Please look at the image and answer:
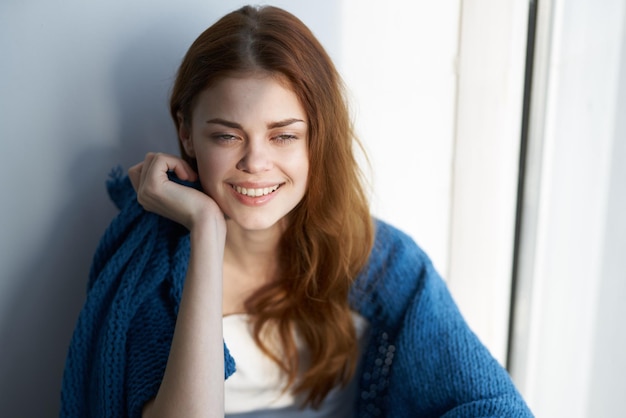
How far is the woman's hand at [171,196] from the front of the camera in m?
0.98

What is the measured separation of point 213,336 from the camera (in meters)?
0.91

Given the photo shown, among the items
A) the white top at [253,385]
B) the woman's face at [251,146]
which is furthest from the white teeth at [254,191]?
the white top at [253,385]

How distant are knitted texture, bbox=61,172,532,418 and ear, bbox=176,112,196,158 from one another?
0.41 feet

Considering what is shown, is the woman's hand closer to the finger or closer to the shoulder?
the finger

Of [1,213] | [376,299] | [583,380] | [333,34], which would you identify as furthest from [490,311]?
[1,213]

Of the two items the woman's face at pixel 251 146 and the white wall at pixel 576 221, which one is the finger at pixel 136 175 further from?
the white wall at pixel 576 221

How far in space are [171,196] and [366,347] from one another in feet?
1.54

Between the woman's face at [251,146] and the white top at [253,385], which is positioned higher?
the woman's face at [251,146]

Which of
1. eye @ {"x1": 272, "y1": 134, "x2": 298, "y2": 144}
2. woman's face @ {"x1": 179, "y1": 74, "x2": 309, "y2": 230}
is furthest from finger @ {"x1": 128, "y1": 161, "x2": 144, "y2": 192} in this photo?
eye @ {"x1": 272, "y1": 134, "x2": 298, "y2": 144}

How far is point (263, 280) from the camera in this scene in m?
1.18

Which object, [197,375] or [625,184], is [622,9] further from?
[197,375]

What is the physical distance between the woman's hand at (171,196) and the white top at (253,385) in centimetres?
23

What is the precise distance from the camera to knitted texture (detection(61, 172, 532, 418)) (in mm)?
958

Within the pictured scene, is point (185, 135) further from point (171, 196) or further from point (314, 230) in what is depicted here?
point (314, 230)
